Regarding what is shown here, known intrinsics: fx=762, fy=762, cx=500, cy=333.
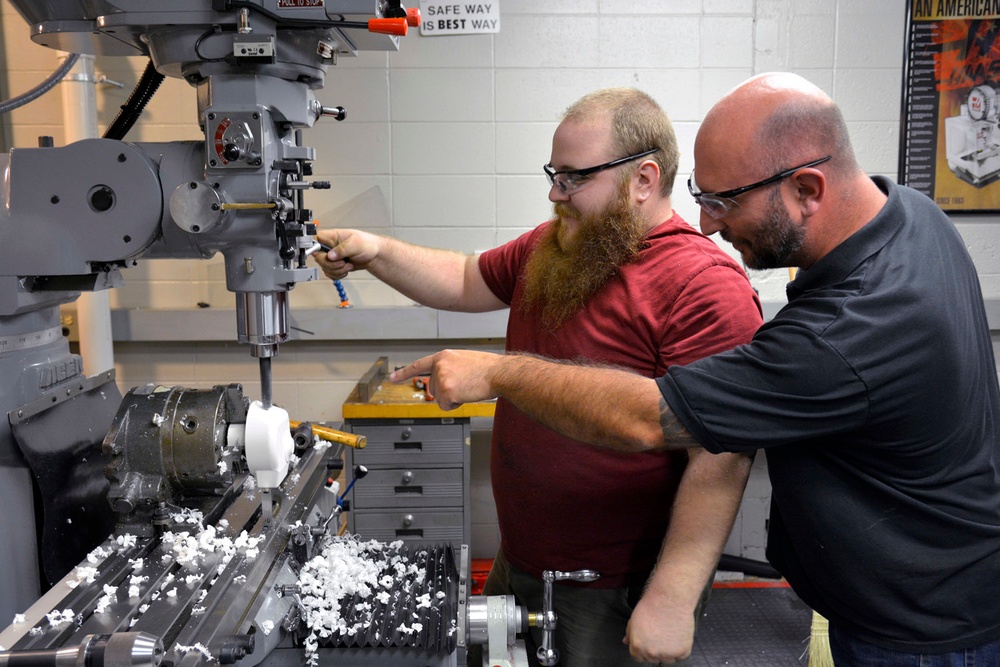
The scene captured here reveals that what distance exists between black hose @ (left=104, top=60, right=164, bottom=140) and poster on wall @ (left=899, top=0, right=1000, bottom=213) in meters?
2.83

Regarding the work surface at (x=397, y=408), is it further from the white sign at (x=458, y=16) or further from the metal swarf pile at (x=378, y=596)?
the white sign at (x=458, y=16)

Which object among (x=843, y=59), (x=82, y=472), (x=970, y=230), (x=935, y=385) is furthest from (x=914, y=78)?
(x=82, y=472)

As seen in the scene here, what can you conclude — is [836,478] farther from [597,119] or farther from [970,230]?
[970,230]

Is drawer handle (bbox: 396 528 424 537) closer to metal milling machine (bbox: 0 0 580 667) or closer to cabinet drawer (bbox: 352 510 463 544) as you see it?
cabinet drawer (bbox: 352 510 463 544)

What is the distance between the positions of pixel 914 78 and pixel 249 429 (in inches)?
118

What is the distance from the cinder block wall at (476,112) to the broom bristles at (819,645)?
4.37 ft

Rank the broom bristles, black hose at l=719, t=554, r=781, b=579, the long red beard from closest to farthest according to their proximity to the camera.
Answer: the long red beard < the broom bristles < black hose at l=719, t=554, r=781, b=579

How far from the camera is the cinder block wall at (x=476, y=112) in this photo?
298cm

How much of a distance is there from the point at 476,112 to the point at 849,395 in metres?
2.33

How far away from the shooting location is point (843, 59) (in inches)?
119

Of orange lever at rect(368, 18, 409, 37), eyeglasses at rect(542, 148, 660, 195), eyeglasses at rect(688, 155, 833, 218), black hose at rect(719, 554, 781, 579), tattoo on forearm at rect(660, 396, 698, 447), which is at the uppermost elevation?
orange lever at rect(368, 18, 409, 37)

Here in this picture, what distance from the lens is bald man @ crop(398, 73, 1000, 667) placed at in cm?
99

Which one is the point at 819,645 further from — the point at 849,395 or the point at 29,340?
the point at 29,340

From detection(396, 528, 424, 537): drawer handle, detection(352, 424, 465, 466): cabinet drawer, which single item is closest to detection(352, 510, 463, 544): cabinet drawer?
detection(396, 528, 424, 537): drawer handle
